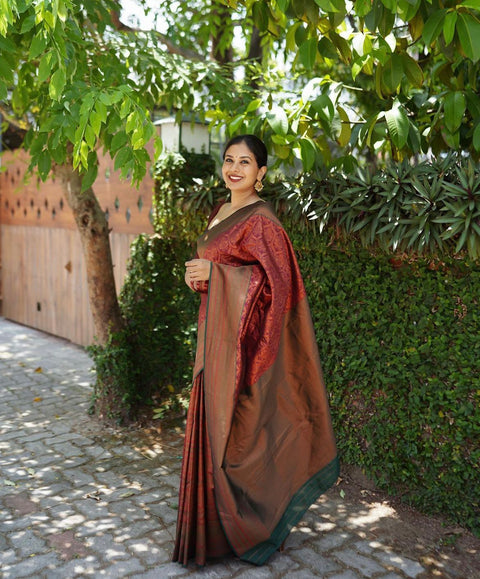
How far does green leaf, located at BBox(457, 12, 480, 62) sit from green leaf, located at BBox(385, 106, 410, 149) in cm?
78

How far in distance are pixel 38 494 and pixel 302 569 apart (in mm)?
1720

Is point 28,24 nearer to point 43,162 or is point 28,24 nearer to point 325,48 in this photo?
point 43,162

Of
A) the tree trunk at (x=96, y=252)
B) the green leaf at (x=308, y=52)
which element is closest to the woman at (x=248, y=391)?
the green leaf at (x=308, y=52)

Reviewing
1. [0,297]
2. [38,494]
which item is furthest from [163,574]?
[0,297]

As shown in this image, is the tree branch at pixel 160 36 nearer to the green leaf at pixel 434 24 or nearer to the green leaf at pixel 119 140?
the green leaf at pixel 119 140

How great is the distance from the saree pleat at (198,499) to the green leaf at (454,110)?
1815mm

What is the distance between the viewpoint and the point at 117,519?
356 cm

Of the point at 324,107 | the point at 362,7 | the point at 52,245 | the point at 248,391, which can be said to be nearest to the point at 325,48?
the point at 324,107

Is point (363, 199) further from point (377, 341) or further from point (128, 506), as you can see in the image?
point (128, 506)

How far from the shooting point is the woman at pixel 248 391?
297 cm

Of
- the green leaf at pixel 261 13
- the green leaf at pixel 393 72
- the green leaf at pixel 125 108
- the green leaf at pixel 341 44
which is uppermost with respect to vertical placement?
the green leaf at pixel 261 13

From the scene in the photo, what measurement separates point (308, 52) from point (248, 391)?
171 centimetres

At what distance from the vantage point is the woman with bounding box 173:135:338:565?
2.97 m

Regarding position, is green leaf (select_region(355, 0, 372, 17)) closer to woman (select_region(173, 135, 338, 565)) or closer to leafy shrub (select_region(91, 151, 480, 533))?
woman (select_region(173, 135, 338, 565))
